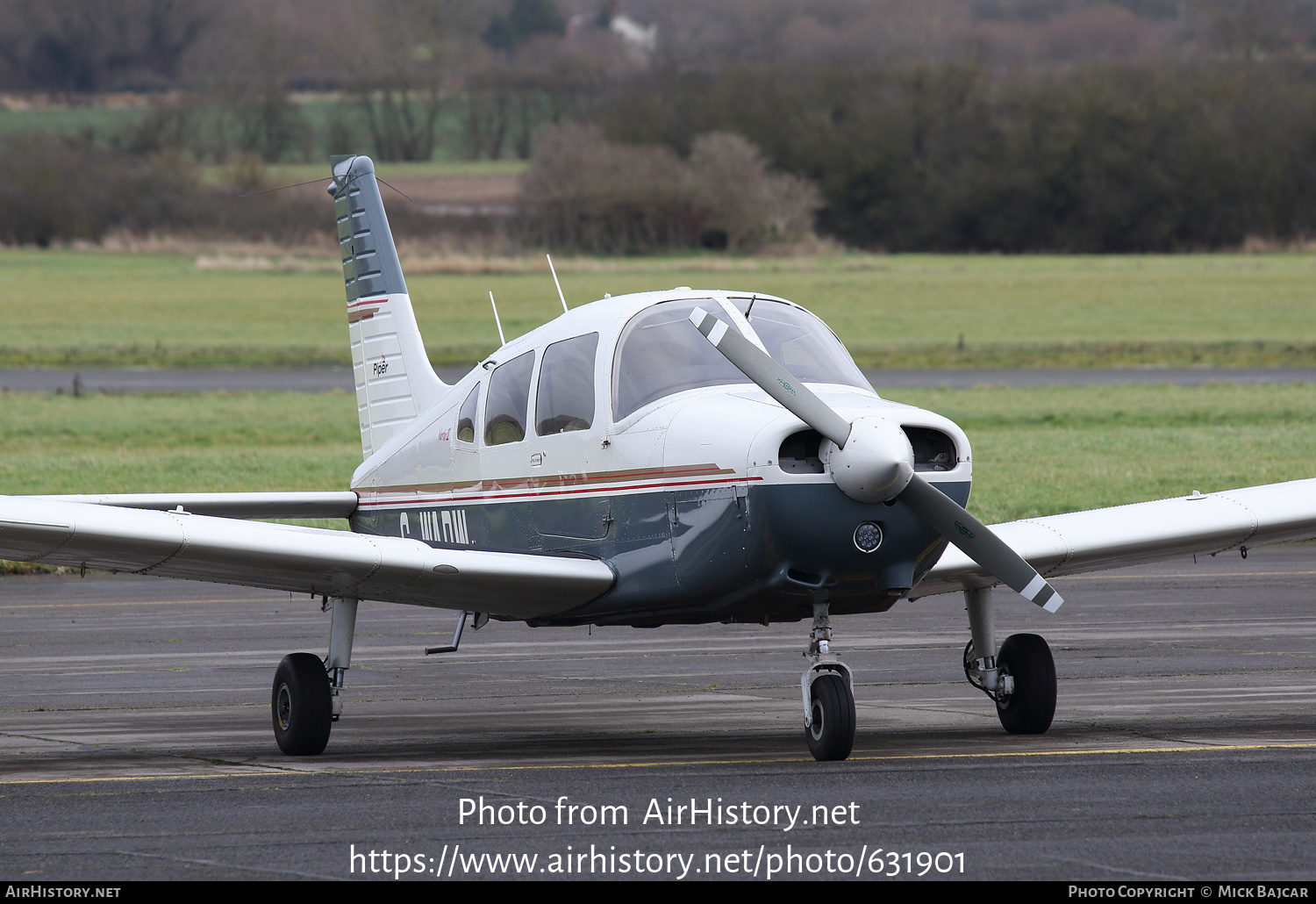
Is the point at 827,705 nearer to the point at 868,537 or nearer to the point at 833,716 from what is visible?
the point at 833,716

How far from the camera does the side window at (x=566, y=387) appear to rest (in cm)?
987

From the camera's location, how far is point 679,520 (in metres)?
9.10

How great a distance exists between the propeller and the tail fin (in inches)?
192

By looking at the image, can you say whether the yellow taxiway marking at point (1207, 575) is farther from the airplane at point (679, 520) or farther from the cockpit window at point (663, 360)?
the cockpit window at point (663, 360)

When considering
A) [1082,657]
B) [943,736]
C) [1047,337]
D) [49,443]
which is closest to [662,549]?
[943,736]

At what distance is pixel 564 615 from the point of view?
10125 millimetres

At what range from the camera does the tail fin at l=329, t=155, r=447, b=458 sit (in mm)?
13375

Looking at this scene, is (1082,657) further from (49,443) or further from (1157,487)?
(49,443)

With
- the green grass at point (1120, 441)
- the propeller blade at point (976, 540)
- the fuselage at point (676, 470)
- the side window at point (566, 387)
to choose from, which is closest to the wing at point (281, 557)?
the fuselage at point (676, 470)

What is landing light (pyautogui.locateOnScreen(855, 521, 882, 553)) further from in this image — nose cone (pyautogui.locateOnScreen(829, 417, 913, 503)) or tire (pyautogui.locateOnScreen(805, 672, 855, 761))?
tire (pyautogui.locateOnScreen(805, 672, 855, 761))

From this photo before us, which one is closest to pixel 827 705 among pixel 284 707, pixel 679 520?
pixel 679 520

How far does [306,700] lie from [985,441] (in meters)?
20.4

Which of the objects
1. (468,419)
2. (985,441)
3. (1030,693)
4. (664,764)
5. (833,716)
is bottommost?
(985,441)

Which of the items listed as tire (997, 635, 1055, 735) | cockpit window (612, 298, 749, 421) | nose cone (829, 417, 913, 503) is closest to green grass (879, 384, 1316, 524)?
tire (997, 635, 1055, 735)
